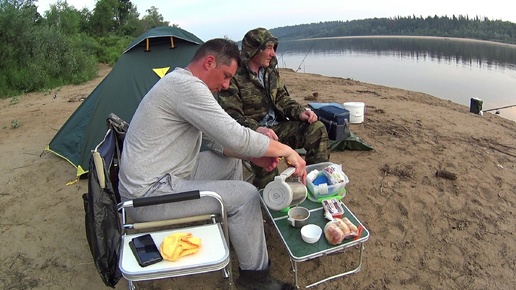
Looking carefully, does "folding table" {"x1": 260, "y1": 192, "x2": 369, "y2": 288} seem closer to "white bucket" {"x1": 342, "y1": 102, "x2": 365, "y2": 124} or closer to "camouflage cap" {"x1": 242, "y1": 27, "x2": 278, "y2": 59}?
"camouflage cap" {"x1": 242, "y1": 27, "x2": 278, "y2": 59}

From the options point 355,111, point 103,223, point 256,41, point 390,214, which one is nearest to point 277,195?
point 103,223

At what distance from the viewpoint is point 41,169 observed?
13.4 feet

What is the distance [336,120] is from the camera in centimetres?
393

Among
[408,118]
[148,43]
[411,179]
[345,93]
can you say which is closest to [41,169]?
[148,43]

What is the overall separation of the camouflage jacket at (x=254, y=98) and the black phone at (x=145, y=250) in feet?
5.39

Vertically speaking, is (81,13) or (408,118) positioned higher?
(81,13)

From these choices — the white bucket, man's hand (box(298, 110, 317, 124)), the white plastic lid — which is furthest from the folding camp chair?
the white bucket

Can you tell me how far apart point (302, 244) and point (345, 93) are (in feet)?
21.4

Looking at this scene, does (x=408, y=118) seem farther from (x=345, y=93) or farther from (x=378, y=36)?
(x=378, y=36)

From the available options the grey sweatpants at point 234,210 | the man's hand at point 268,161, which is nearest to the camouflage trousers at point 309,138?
the man's hand at point 268,161

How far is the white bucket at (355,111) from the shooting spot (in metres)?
5.13

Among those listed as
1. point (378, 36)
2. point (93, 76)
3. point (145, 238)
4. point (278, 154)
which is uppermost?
point (378, 36)

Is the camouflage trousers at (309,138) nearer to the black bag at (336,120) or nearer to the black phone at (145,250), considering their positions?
the black bag at (336,120)

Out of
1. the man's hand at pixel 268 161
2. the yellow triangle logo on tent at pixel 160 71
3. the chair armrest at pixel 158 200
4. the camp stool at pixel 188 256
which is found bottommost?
the camp stool at pixel 188 256
